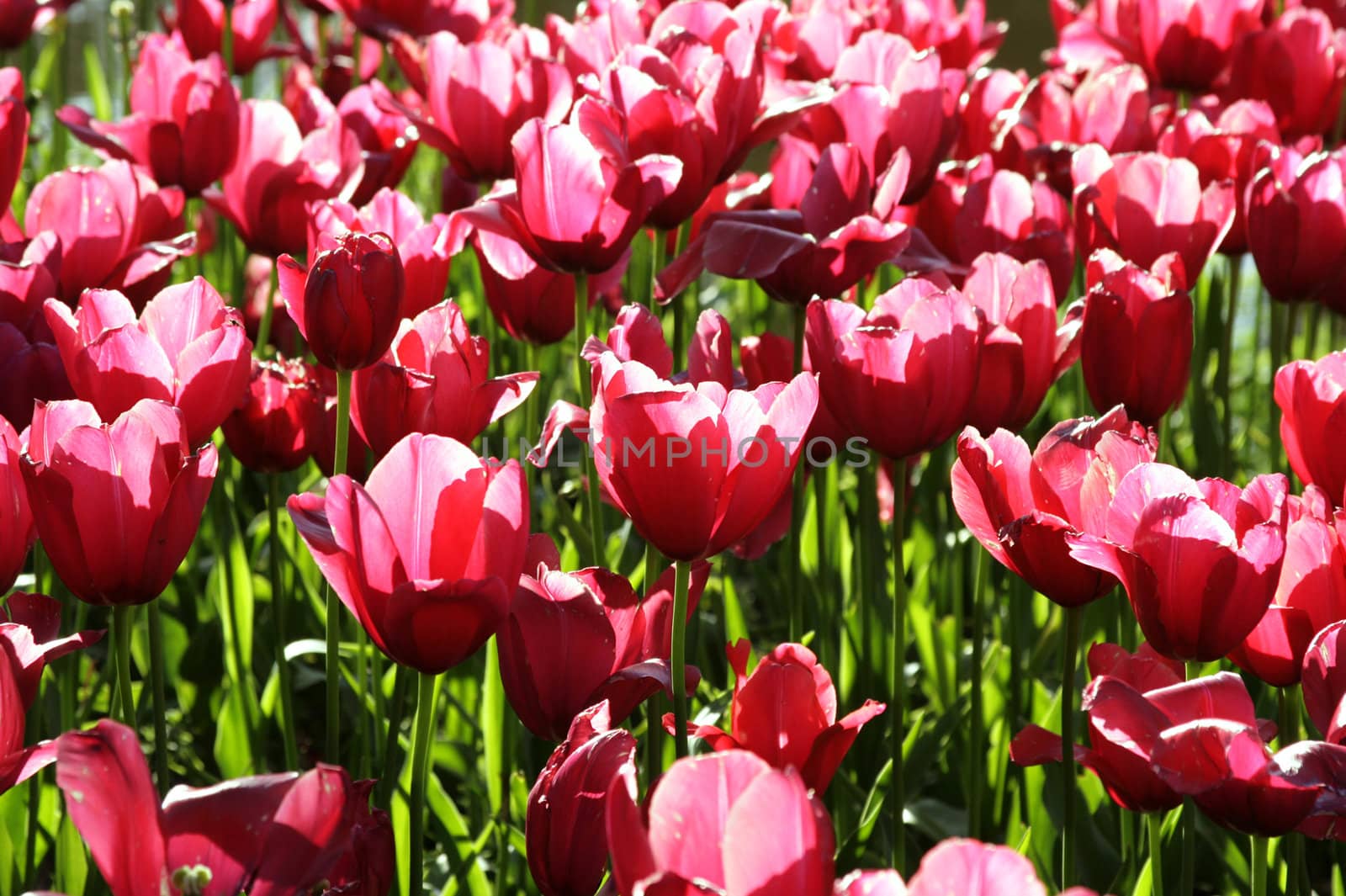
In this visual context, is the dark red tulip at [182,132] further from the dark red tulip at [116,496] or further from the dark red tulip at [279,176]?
the dark red tulip at [116,496]

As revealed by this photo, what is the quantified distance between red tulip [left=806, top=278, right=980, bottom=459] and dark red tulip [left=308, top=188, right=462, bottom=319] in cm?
36

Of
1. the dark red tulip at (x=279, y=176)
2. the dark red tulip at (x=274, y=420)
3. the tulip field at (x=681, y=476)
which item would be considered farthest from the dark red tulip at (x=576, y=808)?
the dark red tulip at (x=279, y=176)

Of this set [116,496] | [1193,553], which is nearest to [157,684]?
[116,496]

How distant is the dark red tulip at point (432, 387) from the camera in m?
1.01

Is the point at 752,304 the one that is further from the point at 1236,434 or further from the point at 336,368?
the point at 336,368

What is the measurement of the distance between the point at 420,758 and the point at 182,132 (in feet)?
3.29

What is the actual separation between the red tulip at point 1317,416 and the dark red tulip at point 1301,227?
0.43m

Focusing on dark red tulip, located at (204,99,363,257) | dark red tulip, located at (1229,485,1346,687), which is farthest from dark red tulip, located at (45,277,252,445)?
dark red tulip, located at (1229,485,1346,687)

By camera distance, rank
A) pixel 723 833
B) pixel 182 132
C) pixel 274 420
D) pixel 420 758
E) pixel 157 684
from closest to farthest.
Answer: pixel 723 833 → pixel 420 758 → pixel 157 684 → pixel 274 420 → pixel 182 132

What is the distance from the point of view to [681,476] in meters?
0.84

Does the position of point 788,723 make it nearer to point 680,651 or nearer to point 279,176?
point 680,651

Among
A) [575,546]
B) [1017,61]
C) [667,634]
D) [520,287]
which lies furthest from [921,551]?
[1017,61]

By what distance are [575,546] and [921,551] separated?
564mm

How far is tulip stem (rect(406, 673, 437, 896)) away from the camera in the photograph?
825 millimetres
